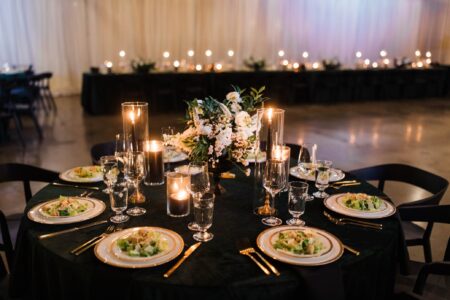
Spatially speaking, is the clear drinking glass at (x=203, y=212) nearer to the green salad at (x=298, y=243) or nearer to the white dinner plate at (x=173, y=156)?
the green salad at (x=298, y=243)

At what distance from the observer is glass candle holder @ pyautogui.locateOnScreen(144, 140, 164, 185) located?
2.21 m

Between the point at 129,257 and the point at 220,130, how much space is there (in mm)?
675

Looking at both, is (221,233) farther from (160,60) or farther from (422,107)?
(160,60)

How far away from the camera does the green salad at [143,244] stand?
149cm

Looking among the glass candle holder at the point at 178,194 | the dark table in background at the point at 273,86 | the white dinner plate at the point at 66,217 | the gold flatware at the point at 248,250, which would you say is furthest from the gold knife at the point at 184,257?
the dark table in background at the point at 273,86

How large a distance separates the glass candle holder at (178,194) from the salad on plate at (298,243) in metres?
0.44

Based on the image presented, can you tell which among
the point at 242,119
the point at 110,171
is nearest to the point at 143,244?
the point at 110,171

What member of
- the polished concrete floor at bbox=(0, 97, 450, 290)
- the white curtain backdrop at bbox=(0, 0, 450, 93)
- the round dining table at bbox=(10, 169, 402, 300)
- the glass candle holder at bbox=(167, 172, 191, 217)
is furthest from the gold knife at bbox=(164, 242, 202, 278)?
the white curtain backdrop at bbox=(0, 0, 450, 93)

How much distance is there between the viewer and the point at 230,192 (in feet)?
7.13

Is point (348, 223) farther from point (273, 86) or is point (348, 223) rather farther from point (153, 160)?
point (273, 86)

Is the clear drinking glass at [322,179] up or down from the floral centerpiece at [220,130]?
down

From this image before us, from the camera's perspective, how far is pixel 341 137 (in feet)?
21.6

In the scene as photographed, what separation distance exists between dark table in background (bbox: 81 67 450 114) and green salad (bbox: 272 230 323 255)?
22.8 feet

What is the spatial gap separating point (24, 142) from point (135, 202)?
15.1ft
